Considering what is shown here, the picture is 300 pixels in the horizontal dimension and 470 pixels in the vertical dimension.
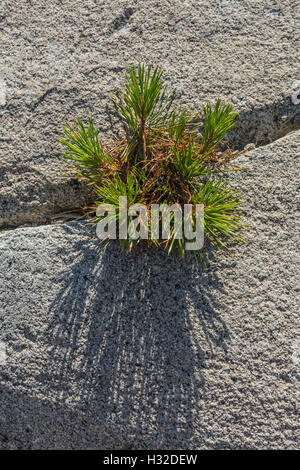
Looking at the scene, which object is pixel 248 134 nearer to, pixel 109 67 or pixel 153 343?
pixel 109 67

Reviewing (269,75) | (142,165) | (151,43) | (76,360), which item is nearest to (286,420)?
(76,360)

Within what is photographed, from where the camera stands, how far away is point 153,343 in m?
1.25

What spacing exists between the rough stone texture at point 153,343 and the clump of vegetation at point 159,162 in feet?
0.35

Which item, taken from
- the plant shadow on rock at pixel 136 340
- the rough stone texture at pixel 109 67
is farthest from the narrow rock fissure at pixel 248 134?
the plant shadow on rock at pixel 136 340

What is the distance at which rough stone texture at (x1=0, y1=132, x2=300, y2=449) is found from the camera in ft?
4.00

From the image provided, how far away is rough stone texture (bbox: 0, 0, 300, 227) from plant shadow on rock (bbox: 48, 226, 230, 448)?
0.31 m

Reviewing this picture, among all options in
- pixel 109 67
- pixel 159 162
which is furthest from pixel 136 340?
pixel 109 67

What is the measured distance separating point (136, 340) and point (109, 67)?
960mm

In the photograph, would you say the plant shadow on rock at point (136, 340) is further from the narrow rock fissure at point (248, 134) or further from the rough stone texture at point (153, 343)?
the narrow rock fissure at point (248, 134)

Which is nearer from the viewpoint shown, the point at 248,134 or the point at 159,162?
the point at 159,162

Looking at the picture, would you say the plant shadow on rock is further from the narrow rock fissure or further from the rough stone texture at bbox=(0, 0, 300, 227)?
the rough stone texture at bbox=(0, 0, 300, 227)

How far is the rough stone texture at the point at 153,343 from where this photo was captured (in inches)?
48.0

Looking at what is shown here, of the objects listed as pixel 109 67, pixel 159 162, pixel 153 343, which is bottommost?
pixel 153 343

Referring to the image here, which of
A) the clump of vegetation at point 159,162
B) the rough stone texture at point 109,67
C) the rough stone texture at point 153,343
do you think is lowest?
the rough stone texture at point 153,343
